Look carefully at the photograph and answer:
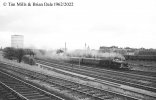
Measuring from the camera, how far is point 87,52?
140 feet

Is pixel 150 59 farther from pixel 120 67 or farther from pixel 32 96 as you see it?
pixel 32 96

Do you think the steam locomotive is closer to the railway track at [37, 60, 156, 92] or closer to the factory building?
the railway track at [37, 60, 156, 92]

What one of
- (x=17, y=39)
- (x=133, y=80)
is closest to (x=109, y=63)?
(x=133, y=80)

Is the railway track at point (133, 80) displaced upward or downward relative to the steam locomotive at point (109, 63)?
downward

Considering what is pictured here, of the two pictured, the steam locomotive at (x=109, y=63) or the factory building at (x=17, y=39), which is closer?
the steam locomotive at (x=109, y=63)

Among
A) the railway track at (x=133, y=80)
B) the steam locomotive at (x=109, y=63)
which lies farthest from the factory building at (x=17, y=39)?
the railway track at (x=133, y=80)

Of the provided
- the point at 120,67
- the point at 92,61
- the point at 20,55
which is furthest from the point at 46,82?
the point at 20,55

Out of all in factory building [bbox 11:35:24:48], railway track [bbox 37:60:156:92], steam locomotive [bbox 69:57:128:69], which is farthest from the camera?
factory building [bbox 11:35:24:48]

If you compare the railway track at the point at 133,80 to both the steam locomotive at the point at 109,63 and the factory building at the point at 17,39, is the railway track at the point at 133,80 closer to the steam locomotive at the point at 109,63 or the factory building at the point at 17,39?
the steam locomotive at the point at 109,63

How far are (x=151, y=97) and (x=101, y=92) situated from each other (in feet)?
11.5

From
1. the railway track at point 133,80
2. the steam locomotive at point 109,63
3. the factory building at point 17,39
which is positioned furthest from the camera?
the factory building at point 17,39

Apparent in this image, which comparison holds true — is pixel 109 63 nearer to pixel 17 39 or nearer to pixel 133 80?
pixel 133 80

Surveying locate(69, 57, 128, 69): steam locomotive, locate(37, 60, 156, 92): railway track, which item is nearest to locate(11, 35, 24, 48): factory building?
locate(69, 57, 128, 69): steam locomotive

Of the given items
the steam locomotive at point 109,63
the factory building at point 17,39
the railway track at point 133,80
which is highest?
the factory building at point 17,39
